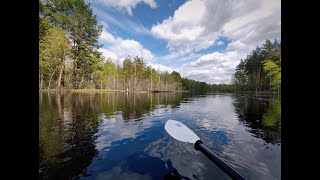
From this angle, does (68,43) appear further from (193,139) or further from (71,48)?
(193,139)

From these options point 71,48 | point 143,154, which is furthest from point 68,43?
point 143,154

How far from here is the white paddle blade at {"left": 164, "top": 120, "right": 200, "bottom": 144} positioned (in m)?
6.30

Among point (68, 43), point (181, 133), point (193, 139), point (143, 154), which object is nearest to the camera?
point (193, 139)

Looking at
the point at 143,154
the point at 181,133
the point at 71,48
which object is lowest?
the point at 143,154

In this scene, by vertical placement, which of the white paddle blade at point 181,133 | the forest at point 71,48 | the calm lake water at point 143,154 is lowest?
the calm lake water at point 143,154

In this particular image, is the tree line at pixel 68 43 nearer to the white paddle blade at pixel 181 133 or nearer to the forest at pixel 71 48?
the forest at pixel 71 48

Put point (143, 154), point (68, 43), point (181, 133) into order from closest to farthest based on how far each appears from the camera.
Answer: point (143, 154)
point (181, 133)
point (68, 43)

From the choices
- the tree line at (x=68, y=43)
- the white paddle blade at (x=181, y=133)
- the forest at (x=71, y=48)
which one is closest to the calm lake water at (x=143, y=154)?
the white paddle blade at (x=181, y=133)

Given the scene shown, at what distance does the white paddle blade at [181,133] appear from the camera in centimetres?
630

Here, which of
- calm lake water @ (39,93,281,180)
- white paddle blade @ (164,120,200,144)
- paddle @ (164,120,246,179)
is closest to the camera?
paddle @ (164,120,246,179)

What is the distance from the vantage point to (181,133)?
7.20 meters

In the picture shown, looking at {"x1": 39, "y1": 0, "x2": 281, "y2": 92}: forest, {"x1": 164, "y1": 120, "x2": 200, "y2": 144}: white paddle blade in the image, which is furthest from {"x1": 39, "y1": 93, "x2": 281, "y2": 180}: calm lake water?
{"x1": 39, "y1": 0, "x2": 281, "y2": 92}: forest

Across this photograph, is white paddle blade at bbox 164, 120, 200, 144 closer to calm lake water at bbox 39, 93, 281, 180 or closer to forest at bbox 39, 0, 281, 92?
calm lake water at bbox 39, 93, 281, 180

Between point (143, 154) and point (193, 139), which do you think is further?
point (143, 154)
